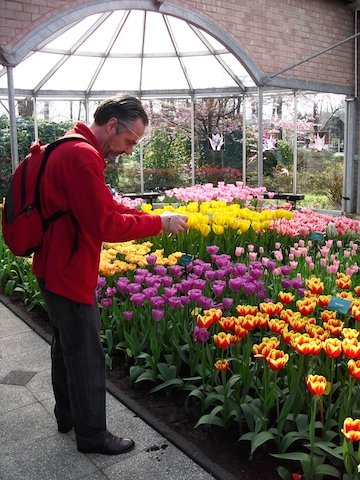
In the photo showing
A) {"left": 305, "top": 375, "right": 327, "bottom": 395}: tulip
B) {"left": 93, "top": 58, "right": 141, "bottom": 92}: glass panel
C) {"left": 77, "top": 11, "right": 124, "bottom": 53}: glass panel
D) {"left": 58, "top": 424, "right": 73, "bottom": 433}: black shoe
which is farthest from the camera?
{"left": 93, "top": 58, "right": 141, "bottom": 92}: glass panel

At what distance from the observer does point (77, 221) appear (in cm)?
194

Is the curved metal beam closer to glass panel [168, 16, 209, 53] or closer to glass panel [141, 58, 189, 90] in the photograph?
glass panel [168, 16, 209, 53]

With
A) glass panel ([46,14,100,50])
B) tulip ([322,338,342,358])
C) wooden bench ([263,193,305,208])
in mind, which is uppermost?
glass panel ([46,14,100,50])

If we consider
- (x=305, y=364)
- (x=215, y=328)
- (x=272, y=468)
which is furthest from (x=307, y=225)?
(x=272, y=468)

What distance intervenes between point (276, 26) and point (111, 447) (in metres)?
9.09

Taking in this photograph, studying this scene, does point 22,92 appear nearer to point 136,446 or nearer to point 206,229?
point 206,229

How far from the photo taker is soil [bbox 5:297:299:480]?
2.03m

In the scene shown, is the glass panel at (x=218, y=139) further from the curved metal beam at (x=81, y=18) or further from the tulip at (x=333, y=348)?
the tulip at (x=333, y=348)

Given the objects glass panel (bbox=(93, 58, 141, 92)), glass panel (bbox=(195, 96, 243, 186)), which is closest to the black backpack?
Answer: glass panel (bbox=(93, 58, 141, 92))

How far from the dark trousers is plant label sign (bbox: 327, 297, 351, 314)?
1.02 meters

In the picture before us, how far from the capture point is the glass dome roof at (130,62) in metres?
10.1

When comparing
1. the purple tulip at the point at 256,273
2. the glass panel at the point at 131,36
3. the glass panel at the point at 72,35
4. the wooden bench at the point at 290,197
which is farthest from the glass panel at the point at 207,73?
the purple tulip at the point at 256,273

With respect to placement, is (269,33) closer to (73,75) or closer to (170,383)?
(73,75)

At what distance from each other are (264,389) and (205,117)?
10.9m
